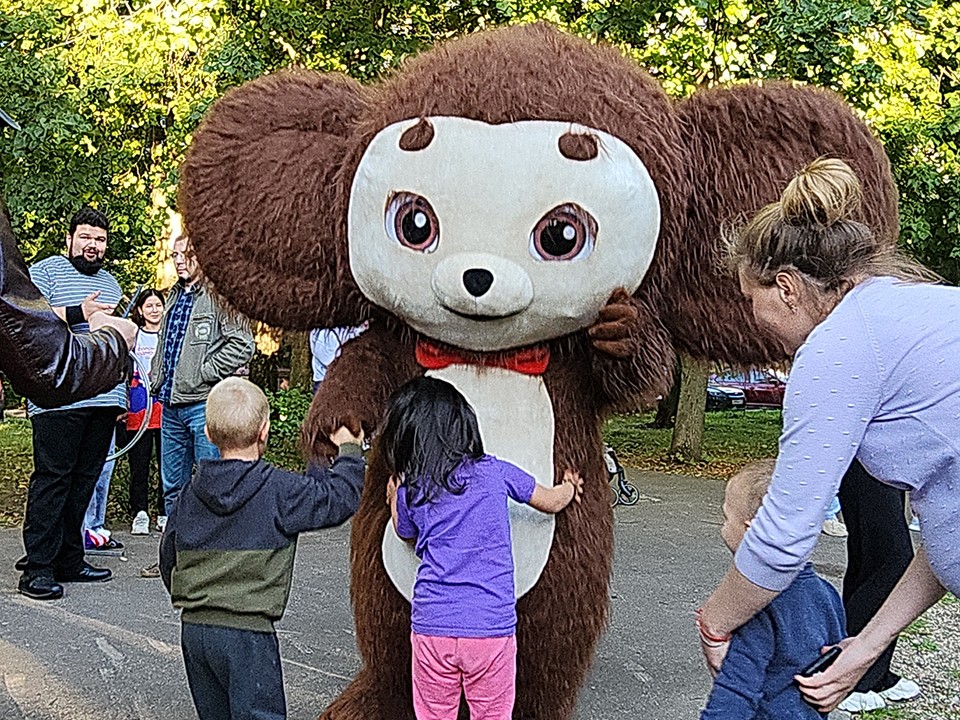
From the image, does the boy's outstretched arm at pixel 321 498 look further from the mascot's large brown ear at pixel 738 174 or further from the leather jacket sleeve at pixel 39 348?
the mascot's large brown ear at pixel 738 174

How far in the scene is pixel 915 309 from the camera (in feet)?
6.99

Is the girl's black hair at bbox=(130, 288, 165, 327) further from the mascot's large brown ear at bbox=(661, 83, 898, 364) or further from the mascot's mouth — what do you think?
the mascot's large brown ear at bbox=(661, 83, 898, 364)

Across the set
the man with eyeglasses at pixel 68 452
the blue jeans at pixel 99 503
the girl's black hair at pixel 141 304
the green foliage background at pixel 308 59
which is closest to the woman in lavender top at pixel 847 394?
the man with eyeglasses at pixel 68 452

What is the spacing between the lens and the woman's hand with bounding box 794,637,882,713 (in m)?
2.35

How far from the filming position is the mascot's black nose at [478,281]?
3076 millimetres

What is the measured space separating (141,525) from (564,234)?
4871 millimetres

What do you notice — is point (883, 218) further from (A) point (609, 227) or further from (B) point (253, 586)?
(B) point (253, 586)

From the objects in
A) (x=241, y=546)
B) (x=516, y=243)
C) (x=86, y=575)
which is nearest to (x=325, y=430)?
(x=241, y=546)

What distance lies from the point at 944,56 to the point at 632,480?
189 inches

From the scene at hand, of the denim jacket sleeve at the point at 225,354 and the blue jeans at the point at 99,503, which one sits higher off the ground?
the denim jacket sleeve at the point at 225,354

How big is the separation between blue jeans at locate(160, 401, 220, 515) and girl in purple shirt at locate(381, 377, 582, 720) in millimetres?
3187

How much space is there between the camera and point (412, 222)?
3234 millimetres

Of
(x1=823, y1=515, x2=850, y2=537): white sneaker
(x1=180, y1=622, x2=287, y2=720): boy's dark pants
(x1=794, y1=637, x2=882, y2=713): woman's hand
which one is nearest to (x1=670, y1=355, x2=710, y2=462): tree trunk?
(x1=823, y1=515, x2=850, y2=537): white sneaker

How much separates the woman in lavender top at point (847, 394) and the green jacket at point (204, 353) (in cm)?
405
